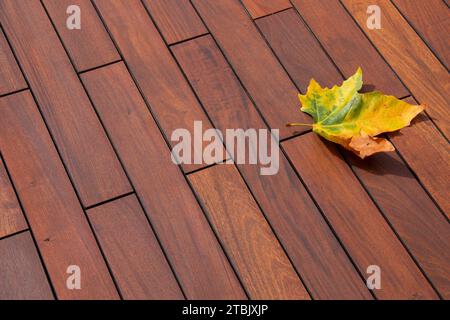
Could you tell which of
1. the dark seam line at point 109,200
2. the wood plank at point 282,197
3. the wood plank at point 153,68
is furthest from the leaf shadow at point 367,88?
the dark seam line at point 109,200

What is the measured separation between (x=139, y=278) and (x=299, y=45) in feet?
2.81

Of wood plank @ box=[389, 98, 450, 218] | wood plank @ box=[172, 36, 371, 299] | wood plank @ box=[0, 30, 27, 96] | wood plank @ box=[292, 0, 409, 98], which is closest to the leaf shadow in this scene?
wood plank @ box=[292, 0, 409, 98]

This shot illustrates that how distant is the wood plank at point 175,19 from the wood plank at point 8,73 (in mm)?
435

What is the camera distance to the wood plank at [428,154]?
1.74 meters

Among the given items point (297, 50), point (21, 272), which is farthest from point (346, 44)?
point (21, 272)

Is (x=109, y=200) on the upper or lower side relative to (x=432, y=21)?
lower

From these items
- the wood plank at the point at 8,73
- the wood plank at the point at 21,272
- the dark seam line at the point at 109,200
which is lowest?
the wood plank at the point at 21,272

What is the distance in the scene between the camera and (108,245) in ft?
5.39

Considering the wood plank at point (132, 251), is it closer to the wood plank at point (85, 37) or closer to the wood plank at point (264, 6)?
the wood plank at point (85, 37)

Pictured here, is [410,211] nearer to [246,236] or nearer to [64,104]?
[246,236]

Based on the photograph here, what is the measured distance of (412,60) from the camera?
1976 mm

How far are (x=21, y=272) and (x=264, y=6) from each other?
108 cm

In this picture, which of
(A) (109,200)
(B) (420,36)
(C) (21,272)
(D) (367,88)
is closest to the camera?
(C) (21,272)

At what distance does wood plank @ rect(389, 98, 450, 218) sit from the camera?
1.74 m
